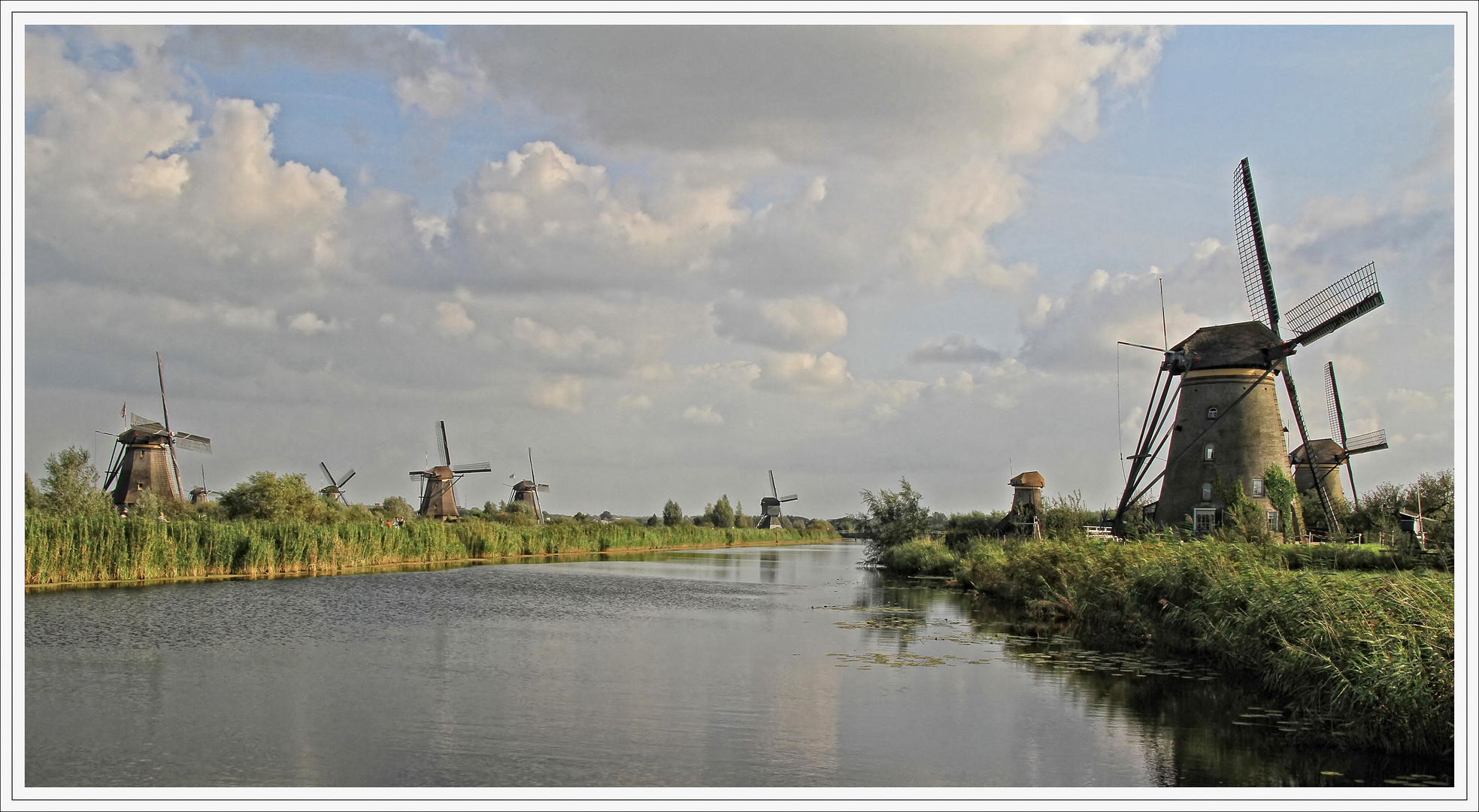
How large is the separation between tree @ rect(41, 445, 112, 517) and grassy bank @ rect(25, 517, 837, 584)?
716 cm

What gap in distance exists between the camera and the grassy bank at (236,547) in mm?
23172

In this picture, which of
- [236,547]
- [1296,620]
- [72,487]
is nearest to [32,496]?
[72,487]

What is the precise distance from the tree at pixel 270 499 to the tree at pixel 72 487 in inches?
169

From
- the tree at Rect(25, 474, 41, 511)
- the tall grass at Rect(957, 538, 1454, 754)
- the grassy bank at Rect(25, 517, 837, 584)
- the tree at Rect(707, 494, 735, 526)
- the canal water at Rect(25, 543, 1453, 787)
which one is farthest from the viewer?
the tree at Rect(707, 494, 735, 526)

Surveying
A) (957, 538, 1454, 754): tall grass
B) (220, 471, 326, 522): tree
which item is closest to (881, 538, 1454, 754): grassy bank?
(957, 538, 1454, 754): tall grass

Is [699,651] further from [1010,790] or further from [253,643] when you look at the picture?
[1010,790]

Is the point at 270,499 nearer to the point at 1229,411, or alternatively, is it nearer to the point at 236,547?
the point at 236,547

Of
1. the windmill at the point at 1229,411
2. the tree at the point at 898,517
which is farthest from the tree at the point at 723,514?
the windmill at the point at 1229,411

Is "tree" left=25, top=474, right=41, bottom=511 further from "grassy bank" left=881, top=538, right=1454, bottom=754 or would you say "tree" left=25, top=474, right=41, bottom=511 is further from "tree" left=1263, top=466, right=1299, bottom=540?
"tree" left=1263, top=466, right=1299, bottom=540

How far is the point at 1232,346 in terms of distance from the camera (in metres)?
28.7

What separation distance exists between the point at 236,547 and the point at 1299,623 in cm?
2781

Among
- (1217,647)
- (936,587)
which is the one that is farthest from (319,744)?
(936,587)

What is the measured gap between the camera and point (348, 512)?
5031cm

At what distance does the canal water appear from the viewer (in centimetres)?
877
